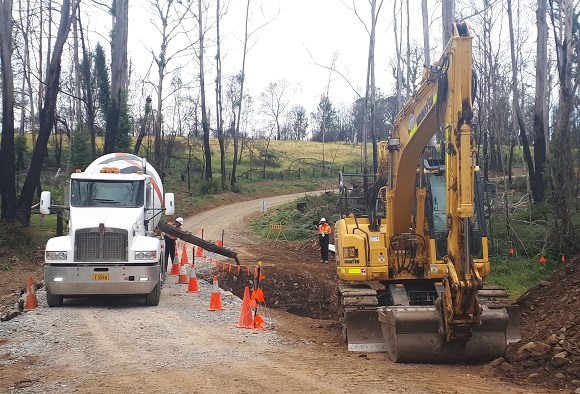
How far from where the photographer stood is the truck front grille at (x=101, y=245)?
1328 cm

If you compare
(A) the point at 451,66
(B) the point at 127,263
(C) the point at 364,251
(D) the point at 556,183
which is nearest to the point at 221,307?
(B) the point at 127,263

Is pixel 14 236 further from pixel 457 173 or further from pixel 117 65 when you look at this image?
pixel 457 173

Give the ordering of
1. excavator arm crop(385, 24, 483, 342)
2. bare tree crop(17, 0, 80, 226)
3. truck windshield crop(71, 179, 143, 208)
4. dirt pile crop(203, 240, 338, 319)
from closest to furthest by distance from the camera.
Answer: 1. excavator arm crop(385, 24, 483, 342)
2. truck windshield crop(71, 179, 143, 208)
3. dirt pile crop(203, 240, 338, 319)
4. bare tree crop(17, 0, 80, 226)

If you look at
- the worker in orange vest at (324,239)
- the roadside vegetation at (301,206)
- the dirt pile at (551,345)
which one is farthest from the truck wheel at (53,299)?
the worker in orange vest at (324,239)

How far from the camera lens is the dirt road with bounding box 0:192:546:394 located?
7.51 m

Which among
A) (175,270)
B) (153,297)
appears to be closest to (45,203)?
(153,297)

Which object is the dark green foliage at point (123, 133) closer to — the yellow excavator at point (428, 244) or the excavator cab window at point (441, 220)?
the yellow excavator at point (428, 244)

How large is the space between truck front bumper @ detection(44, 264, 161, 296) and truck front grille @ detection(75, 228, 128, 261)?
0.71ft

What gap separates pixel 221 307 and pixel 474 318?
22.8 feet

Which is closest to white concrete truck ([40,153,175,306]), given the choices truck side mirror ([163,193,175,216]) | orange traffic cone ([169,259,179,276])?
truck side mirror ([163,193,175,216])

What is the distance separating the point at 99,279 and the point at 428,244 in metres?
6.98

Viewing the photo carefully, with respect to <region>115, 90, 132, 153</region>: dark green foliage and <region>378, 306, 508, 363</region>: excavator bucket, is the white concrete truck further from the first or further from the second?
<region>115, 90, 132, 153</region>: dark green foliage

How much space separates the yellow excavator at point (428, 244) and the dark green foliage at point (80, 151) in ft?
105

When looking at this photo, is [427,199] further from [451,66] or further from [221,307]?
[221,307]
